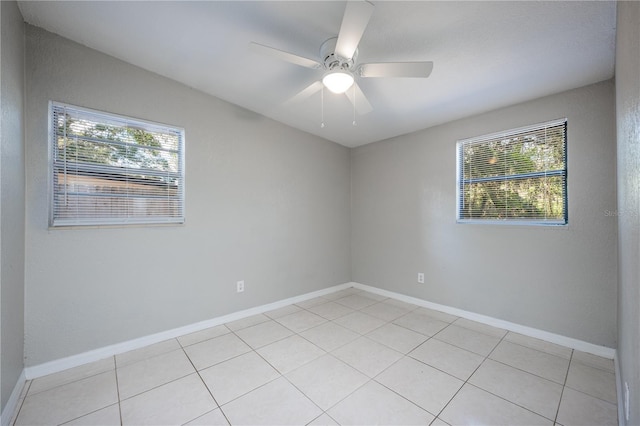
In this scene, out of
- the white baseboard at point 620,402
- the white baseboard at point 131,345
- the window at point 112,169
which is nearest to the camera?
the white baseboard at point 620,402

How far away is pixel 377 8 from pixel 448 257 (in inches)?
104

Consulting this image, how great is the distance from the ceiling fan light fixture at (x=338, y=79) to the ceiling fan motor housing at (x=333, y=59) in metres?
0.03

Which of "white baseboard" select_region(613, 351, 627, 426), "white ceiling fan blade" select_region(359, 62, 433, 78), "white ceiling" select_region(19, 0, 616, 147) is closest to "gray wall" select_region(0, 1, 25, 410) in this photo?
"white ceiling" select_region(19, 0, 616, 147)

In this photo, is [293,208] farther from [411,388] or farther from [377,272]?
[411,388]

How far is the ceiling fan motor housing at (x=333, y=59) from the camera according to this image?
176 centimetres

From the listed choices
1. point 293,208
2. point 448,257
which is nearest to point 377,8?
point 293,208

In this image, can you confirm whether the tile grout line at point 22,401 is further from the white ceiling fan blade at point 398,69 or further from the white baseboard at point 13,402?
the white ceiling fan blade at point 398,69

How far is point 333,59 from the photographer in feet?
5.82

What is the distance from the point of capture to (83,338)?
82.6 inches

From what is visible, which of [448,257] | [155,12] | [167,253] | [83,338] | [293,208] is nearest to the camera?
[155,12]

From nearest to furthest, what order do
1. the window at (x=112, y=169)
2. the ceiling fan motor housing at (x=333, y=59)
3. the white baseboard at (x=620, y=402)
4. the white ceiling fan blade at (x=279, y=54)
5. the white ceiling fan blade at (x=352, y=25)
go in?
the white ceiling fan blade at (x=352, y=25)
the white baseboard at (x=620, y=402)
the white ceiling fan blade at (x=279, y=54)
the ceiling fan motor housing at (x=333, y=59)
the window at (x=112, y=169)

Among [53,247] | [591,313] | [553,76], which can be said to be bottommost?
[591,313]

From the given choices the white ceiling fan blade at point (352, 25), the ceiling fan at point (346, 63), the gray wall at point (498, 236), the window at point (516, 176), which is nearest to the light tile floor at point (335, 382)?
the gray wall at point (498, 236)

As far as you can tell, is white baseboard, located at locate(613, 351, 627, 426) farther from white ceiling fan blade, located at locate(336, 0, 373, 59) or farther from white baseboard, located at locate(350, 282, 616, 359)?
white ceiling fan blade, located at locate(336, 0, 373, 59)
